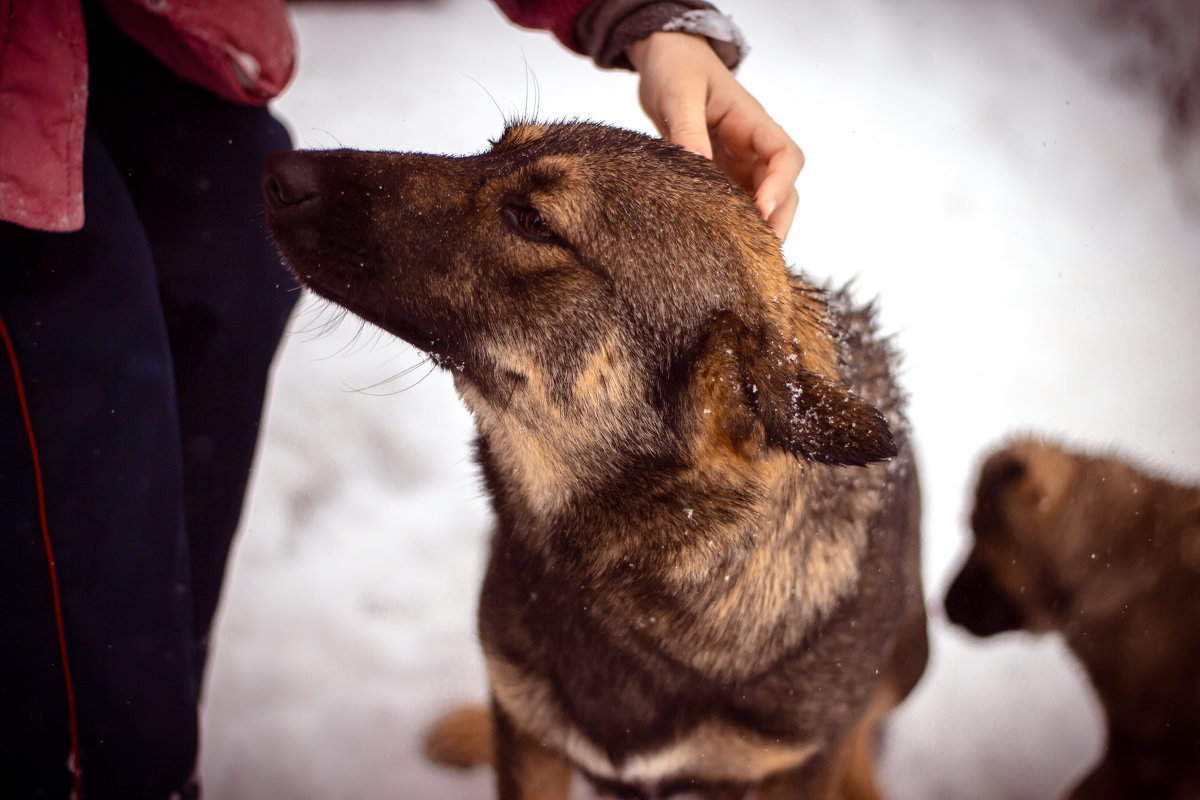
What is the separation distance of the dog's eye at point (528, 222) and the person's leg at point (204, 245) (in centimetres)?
69

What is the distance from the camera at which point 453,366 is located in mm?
1397

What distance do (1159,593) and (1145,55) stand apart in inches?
81.2

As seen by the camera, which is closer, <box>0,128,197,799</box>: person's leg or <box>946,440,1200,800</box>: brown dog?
<box>0,128,197,799</box>: person's leg

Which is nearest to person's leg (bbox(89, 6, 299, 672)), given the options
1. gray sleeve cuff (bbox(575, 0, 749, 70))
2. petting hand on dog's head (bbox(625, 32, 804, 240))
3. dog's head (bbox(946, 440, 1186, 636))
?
gray sleeve cuff (bbox(575, 0, 749, 70))

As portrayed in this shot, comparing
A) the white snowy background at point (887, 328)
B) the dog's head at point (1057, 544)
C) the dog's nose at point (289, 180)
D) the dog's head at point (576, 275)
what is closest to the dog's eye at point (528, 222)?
the dog's head at point (576, 275)

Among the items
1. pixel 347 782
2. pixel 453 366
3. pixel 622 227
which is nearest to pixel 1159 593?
pixel 622 227

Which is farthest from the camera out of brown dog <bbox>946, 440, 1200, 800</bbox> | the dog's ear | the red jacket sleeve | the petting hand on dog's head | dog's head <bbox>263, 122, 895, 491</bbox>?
brown dog <bbox>946, 440, 1200, 800</bbox>

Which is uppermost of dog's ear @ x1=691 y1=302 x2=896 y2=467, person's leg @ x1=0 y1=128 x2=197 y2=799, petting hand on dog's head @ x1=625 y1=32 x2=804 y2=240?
petting hand on dog's head @ x1=625 y1=32 x2=804 y2=240

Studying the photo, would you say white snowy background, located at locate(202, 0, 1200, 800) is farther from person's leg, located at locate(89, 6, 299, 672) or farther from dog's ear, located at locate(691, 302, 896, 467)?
dog's ear, located at locate(691, 302, 896, 467)

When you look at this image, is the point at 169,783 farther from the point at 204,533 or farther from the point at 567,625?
the point at 567,625

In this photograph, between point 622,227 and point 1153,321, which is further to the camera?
point 1153,321

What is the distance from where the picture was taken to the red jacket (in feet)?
3.72

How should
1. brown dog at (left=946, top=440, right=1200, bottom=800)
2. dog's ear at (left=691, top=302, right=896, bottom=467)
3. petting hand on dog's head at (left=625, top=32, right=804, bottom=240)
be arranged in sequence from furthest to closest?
brown dog at (left=946, top=440, right=1200, bottom=800)
petting hand on dog's head at (left=625, top=32, right=804, bottom=240)
dog's ear at (left=691, top=302, right=896, bottom=467)

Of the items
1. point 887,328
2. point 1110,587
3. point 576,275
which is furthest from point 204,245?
point 1110,587
